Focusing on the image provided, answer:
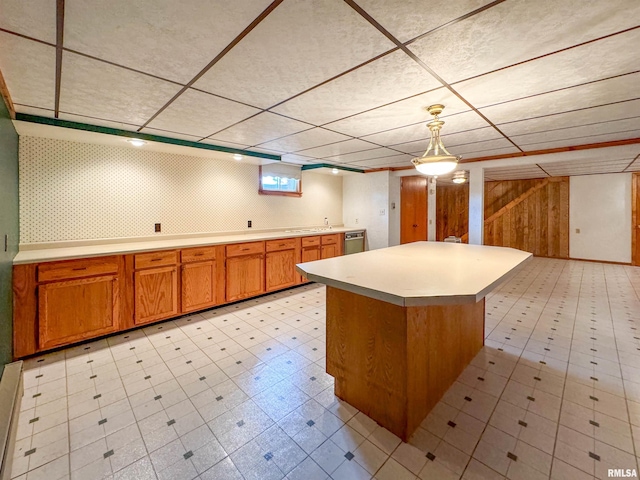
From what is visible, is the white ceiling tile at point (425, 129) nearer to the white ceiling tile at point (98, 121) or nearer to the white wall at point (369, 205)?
the white wall at point (369, 205)

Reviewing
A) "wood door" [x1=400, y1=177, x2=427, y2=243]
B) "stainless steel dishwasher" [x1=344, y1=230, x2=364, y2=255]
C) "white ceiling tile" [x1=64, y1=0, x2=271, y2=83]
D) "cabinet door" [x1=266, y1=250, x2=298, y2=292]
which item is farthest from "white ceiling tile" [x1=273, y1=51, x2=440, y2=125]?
"wood door" [x1=400, y1=177, x2=427, y2=243]

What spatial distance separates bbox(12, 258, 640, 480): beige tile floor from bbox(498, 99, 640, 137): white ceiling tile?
2.12 metres

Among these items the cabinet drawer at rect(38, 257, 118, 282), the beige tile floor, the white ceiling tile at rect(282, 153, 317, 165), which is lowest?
the beige tile floor

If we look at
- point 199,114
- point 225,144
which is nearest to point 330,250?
point 225,144

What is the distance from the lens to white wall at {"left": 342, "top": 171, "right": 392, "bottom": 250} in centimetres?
554

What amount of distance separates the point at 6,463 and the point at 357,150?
3.93 meters

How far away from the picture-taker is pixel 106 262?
2789 millimetres

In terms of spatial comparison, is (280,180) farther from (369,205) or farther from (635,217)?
(635,217)

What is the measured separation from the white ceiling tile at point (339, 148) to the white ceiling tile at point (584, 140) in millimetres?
2125

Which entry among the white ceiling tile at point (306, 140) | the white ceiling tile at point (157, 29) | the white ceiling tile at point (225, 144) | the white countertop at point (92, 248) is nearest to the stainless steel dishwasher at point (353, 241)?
the white countertop at point (92, 248)

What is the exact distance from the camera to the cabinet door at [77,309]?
2.50 m

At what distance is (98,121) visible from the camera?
8.53 ft

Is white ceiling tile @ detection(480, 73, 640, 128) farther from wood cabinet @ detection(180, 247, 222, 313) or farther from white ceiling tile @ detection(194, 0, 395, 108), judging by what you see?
wood cabinet @ detection(180, 247, 222, 313)

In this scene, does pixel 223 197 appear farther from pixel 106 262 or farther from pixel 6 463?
pixel 6 463
